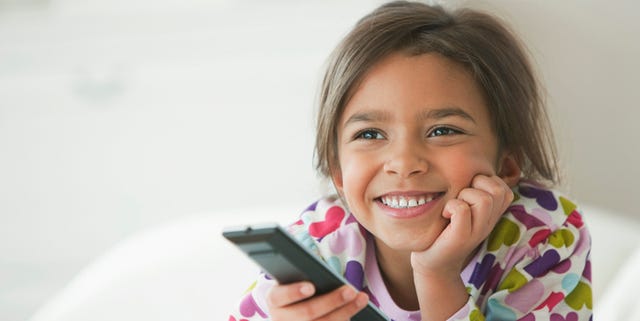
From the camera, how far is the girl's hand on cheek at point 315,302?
2.61 ft

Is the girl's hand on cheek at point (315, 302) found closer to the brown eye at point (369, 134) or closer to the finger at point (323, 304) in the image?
the finger at point (323, 304)

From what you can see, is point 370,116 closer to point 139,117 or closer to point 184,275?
point 184,275

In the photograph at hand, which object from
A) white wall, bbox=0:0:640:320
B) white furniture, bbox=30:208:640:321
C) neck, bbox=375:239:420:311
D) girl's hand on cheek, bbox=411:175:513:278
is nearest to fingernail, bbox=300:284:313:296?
girl's hand on cheek, bbox=411:175:513:278

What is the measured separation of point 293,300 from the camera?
0.80 m

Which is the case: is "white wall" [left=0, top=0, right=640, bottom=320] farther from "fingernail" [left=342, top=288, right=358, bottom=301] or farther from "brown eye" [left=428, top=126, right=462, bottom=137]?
"fingernail" [left=342, top=288, right=358, bottom=301]

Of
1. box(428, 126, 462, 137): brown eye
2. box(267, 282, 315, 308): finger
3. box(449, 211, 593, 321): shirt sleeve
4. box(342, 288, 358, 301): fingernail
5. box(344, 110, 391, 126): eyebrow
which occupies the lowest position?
box(449, 211, 593, 321): shirt sleeve

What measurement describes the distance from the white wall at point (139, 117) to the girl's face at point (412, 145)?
113cm

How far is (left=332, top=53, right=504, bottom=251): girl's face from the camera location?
94cm

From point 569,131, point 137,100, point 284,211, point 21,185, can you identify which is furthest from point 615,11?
point 21,185

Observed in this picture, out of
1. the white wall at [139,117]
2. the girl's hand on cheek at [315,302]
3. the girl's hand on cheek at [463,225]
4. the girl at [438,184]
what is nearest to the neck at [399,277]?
the girl at [438,184]

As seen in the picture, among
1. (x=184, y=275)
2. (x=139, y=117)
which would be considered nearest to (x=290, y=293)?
(x=184, y=275)

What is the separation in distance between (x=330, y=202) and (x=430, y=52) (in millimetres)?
253

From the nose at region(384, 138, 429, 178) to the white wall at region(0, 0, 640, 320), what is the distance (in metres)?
1.19

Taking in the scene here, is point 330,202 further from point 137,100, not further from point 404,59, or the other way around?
point 137,100
